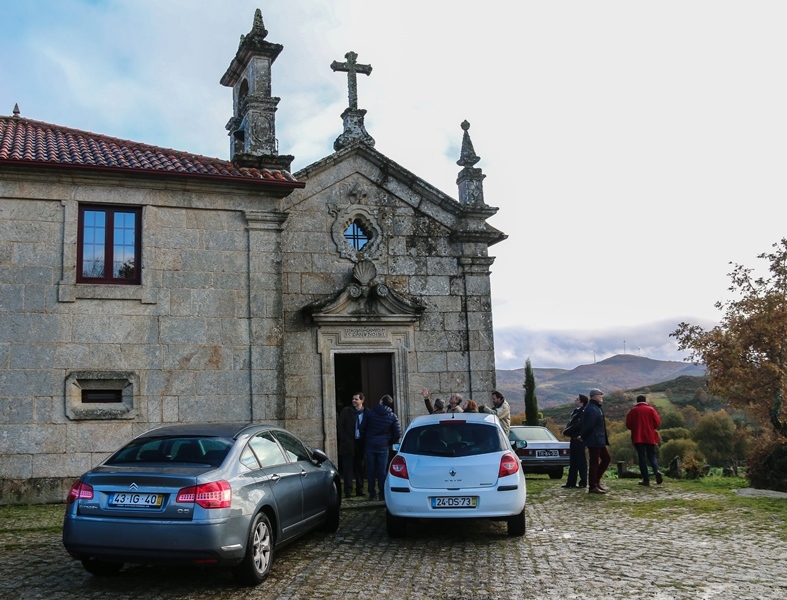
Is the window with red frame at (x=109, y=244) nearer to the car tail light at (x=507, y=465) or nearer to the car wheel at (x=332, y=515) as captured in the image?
the car wheel at (x=332, y=515)

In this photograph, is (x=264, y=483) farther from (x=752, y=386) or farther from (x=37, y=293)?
(x=752, y=386)

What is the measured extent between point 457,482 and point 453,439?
2.34ft

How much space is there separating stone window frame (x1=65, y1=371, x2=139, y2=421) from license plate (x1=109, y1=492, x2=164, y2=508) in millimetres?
6624

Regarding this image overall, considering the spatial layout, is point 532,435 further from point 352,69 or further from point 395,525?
point 352,69

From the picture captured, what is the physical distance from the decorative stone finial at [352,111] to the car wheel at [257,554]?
36.1 ft

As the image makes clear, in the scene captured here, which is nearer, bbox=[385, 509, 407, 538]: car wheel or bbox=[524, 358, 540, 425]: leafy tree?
bbox=[385, 509, 407, 538]: car wheel

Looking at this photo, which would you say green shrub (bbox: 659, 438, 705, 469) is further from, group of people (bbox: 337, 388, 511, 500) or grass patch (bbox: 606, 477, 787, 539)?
group of people (bbox: 337, 388, 511, 500)

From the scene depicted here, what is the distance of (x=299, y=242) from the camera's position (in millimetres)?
15484

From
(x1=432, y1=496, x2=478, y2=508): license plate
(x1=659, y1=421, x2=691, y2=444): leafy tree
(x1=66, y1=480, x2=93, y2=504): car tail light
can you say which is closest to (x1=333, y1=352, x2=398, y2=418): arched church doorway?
(x1=432, y1=496, x2=478, y2=508): license plate

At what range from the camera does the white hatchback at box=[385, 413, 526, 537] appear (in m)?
8.54

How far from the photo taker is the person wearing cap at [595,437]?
12633mm

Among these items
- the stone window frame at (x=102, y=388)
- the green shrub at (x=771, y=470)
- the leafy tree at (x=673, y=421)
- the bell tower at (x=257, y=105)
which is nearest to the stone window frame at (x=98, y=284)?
the stone window frame at (x=102, y=388)

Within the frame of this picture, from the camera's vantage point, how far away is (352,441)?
12648mm

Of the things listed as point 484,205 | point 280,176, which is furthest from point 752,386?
point 280,176
